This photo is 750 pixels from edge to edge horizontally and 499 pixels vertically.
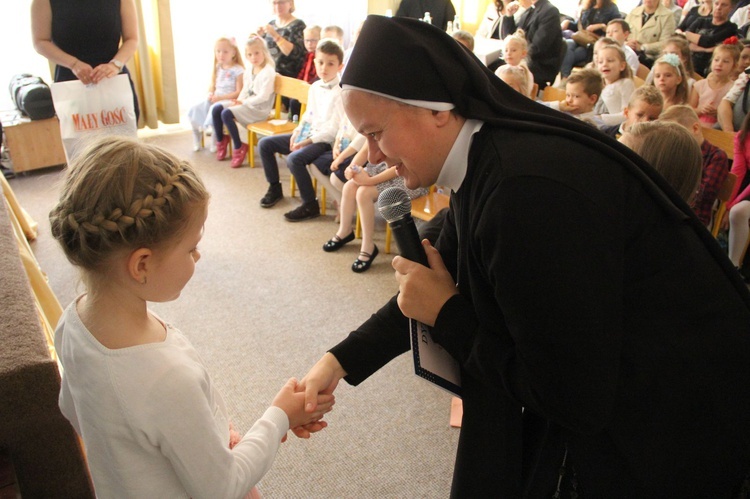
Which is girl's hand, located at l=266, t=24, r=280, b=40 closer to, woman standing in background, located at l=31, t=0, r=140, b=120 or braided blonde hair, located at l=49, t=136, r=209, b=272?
woman standing in background, located at l=31, t=0, r=140, b=120

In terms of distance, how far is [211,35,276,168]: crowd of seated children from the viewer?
17.7 feet

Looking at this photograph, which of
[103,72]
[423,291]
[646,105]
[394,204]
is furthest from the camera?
[646,105]

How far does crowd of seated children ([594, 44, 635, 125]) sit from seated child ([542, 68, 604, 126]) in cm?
21

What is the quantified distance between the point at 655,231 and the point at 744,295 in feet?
0.80

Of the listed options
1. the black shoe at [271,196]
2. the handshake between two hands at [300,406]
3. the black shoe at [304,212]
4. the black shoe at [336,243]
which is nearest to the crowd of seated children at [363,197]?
the black shoe at [336,243]

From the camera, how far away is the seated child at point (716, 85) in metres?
4.66

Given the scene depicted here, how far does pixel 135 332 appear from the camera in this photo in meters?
1.04

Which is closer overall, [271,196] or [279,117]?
[271,196]

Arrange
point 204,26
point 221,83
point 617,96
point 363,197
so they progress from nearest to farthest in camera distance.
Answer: point 363,197 < point 617,96 < point 221,83 < point 204,26

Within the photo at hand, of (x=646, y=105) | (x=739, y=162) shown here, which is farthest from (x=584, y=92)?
(x=739, y=162)

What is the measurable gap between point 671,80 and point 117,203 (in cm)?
404

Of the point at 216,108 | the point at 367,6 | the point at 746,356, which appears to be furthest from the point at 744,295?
the point at 367,6

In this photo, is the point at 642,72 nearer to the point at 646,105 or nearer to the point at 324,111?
the point at 646,105

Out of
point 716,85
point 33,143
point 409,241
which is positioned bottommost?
point 33,143
